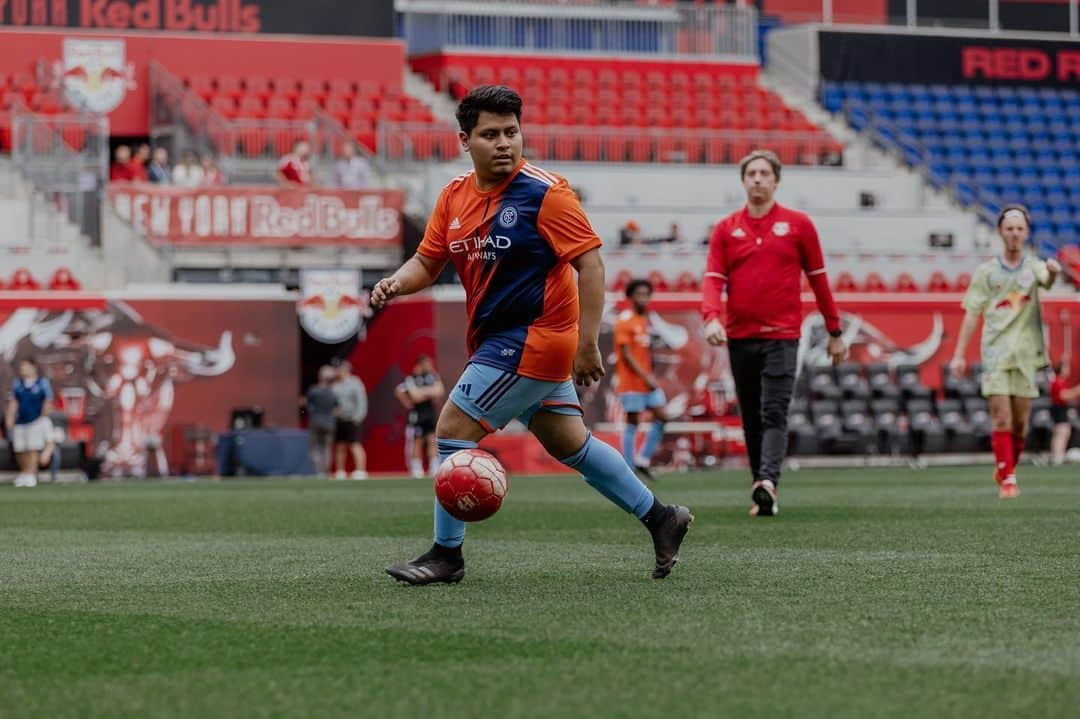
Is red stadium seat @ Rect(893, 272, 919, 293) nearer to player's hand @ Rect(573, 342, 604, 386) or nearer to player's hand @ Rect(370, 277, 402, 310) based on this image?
player's hand @ Rect(573, 342, 604, 386)

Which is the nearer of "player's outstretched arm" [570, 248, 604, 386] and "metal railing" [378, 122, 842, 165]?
"player's outstretched arm" [570, 248, 604, 386]

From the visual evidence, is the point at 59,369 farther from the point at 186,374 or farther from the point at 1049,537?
the point at 1049,537

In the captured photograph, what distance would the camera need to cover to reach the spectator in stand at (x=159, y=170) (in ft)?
94.4

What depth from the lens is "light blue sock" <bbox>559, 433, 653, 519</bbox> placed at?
25.1 ft

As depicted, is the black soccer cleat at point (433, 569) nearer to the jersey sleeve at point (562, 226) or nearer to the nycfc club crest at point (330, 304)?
the jersey sleeve at point (562, 226)

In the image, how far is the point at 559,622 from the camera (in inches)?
241

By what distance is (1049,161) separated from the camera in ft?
123

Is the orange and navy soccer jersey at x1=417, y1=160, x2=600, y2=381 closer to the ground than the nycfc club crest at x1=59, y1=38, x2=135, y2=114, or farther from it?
closer to the ground

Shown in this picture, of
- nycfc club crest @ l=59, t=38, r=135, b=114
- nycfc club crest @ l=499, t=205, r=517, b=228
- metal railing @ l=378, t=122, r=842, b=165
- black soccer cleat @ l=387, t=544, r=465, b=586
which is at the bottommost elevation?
black soccer cleat @ l=387, t=544, r=465, b=586

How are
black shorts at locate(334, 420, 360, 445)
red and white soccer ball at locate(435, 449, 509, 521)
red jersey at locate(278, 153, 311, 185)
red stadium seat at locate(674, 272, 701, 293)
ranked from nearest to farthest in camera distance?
1. red and white soccer ball at locate(435, 449, 509, 521)
2. black shorts at locate(334, 420, 360, 445)
3. red stadium seat at locate(674, 272, 701, 293)
4. red jersey at locate(278, 153, 311, 185)

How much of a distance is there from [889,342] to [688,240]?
13.0ft

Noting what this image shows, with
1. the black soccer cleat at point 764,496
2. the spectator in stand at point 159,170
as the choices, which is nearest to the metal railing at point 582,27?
the spectator in stand at point 159,170

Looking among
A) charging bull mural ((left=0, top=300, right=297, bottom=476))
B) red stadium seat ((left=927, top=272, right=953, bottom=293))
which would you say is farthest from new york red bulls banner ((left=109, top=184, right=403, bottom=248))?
red stadium seat ((left=927, top=272, right=953, bottom=293))

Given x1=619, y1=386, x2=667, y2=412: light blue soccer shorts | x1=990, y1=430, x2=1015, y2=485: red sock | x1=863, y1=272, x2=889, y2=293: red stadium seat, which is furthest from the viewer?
x1=863, y1=272, x2=889, y2=293: red stadium seat
